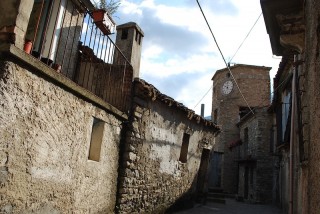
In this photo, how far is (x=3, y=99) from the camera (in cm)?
340

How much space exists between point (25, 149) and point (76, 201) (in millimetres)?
1697

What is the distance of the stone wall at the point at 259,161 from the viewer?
16.6 metres

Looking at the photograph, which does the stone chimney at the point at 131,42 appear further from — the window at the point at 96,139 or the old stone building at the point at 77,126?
the window at the point at 96,139

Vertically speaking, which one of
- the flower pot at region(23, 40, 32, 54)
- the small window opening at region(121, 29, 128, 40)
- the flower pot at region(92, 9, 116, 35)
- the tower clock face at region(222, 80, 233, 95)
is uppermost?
the tower clock face at region(222, 80, 233, 95)

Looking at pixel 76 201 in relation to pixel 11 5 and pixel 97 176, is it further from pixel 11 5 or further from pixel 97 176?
pixel 11 5

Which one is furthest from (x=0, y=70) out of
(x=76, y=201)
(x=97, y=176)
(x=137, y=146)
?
(x=137, y=146)

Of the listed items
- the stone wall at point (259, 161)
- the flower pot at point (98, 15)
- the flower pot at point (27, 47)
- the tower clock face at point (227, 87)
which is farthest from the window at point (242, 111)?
the flower pot at point (27, 47)

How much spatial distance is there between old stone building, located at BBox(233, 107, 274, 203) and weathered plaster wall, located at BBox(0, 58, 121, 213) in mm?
12877

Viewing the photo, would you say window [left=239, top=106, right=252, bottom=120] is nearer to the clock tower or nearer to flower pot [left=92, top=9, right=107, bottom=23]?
the clock tower

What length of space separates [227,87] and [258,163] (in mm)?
8879

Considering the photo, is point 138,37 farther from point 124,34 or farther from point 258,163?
point 258,163

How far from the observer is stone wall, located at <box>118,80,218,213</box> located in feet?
23.3

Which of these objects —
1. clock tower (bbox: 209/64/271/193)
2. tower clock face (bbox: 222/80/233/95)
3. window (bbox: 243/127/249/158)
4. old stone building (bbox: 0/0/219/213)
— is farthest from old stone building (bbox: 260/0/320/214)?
tower clock face (bbox: 222/80/233/95)

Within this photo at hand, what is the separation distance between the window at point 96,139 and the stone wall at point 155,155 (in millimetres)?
1098
